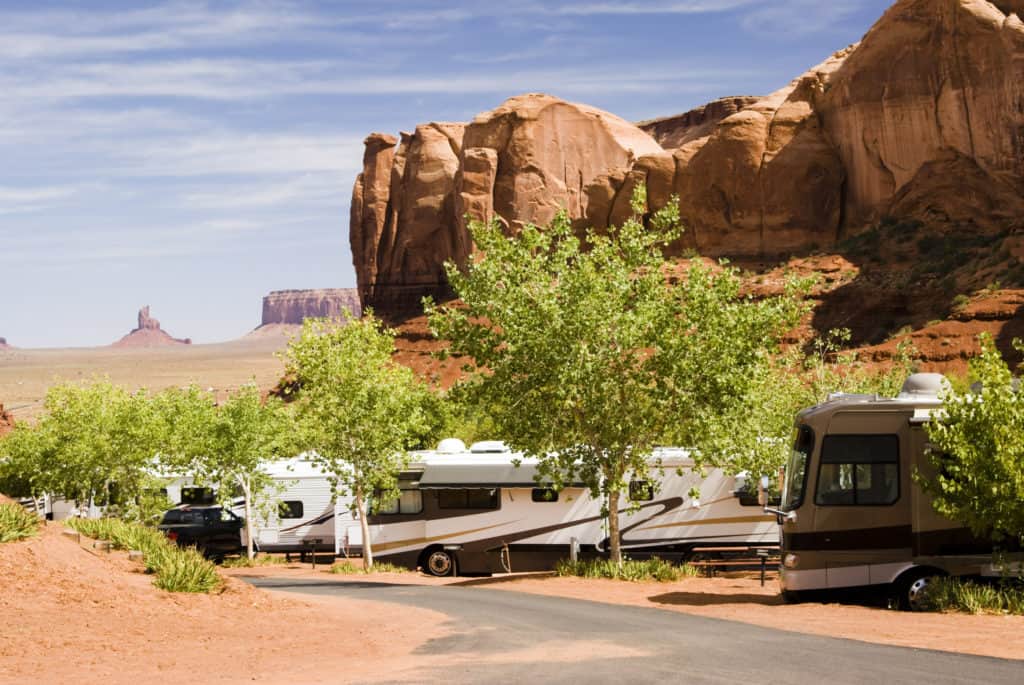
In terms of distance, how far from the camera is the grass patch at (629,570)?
1025 inches

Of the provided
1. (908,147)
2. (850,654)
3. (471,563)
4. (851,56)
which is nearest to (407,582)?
(471,563)

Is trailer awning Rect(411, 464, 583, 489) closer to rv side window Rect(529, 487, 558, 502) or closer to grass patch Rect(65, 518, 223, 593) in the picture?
rv side window Rect(529, 487, 558, 502)

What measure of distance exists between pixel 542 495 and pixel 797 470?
36.3 feet

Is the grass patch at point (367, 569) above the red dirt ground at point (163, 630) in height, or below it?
below

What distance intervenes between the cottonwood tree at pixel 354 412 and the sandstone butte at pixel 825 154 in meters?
46.5

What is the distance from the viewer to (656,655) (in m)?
13.7

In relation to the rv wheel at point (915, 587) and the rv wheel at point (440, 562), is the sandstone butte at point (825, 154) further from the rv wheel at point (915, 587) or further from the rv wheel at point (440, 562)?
the rv wheel at point (915, 587)

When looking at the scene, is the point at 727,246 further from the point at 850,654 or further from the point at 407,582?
the point at 850,654

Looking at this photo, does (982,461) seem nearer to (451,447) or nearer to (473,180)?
(451,447)

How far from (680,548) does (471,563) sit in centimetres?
529

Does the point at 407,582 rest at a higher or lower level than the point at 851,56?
lower

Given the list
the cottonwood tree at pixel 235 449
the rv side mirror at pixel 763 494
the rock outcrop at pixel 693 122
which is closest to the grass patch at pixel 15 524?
the rv side mirror at pixel 763 494

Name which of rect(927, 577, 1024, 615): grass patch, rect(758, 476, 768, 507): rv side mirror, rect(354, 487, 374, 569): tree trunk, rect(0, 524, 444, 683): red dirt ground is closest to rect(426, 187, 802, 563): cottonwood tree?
rect(758, 476, 768, 507): rv side mirror

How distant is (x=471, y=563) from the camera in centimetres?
3105
